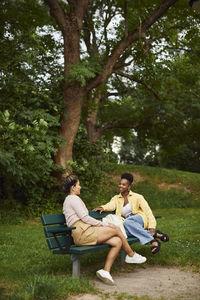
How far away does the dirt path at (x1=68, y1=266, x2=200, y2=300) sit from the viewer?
515 centimetres

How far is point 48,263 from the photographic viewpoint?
274 inches

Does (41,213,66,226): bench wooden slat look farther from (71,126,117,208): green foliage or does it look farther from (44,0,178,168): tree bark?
(71,126,117,208): green foliage

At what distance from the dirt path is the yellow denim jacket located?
75 cm

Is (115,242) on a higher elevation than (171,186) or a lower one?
lower

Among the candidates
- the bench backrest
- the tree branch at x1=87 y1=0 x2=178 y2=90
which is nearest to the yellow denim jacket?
the bench backrest

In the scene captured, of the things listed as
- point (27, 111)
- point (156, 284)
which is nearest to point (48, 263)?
point (156, 284)

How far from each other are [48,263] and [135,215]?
1636 millimetres

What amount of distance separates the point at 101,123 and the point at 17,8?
11.5 meters

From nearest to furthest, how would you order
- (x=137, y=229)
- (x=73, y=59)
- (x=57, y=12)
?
(x=137, y=229), (x=57, y=12), (x=73, y=59)

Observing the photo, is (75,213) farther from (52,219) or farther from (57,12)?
(57,12)

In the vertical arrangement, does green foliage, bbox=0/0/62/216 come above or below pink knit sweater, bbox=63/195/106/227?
above

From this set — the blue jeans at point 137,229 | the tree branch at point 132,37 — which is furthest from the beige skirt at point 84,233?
the tree branch at point 132,37

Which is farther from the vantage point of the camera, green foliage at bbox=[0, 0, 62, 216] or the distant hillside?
the distant hillside

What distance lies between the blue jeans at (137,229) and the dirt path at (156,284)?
1.56 feet
